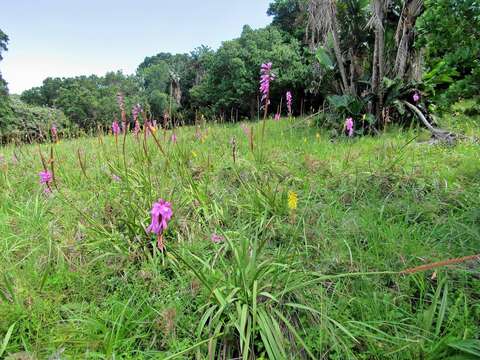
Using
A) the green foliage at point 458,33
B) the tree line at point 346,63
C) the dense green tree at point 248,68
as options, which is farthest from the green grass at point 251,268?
the dense green tree at point 248,68

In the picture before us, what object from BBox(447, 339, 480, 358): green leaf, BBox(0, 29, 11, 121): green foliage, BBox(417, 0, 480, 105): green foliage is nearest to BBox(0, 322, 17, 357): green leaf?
BBox(447, 339, 480, 358): green leaf

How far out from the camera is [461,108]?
21.9 ft

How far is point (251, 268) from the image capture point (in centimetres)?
154

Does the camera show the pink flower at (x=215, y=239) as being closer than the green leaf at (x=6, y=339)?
No

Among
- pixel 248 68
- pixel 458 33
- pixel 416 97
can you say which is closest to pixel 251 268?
pixel 458 33

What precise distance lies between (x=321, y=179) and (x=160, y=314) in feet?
6.93

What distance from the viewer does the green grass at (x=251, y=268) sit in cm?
137

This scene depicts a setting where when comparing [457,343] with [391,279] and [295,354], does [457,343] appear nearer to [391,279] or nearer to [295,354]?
[391,279]

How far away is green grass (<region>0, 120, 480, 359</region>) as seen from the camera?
1.37 metres

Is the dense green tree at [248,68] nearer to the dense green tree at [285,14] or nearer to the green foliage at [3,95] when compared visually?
the dense green tree at [285,14]

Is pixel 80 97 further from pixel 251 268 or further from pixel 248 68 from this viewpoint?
pixel 251 268

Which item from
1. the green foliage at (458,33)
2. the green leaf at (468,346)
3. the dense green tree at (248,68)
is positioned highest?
the dense green tree at (248,68)

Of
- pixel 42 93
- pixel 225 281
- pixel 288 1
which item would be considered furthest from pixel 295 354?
pixel 42 93

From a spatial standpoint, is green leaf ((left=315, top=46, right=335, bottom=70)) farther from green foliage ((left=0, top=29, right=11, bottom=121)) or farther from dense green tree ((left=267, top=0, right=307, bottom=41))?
green foliage ((left=0, top=29, right=11, bottom=121))
